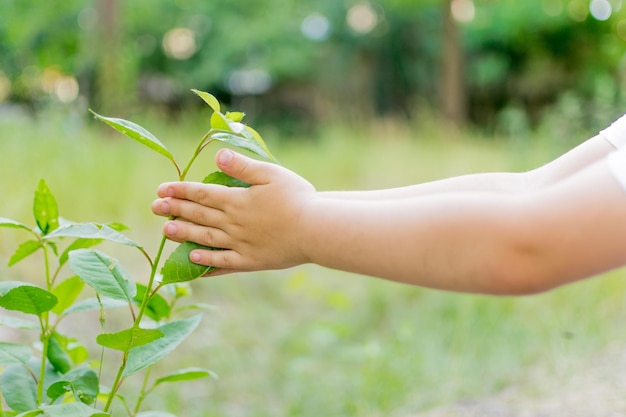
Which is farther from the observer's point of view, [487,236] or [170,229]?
[170,229]

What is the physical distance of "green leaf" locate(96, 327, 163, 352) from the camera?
845 mm

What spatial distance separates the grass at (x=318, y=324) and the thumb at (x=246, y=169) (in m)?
1.31

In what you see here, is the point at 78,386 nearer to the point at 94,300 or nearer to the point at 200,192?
the point at 94,300

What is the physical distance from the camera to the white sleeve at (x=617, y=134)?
3.16 feet

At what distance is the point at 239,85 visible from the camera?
1617 centimetres

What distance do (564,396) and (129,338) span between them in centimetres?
127

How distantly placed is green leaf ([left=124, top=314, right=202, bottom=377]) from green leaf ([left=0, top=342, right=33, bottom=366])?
0.15 meters

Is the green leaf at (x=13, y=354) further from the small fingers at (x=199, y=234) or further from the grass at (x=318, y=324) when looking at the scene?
the grass at (x=318, y=324)

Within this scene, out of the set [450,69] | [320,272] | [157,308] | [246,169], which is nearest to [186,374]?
[157,308]

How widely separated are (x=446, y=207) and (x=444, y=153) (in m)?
5.78

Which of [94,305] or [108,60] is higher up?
[108,60]

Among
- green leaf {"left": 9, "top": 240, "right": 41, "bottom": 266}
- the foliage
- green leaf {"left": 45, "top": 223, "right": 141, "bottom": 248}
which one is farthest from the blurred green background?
the foliage

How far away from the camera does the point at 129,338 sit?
861 millimetres

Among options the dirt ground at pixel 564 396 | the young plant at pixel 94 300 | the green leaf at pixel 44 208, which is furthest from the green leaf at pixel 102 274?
the dirt ground at pixel 564 396
